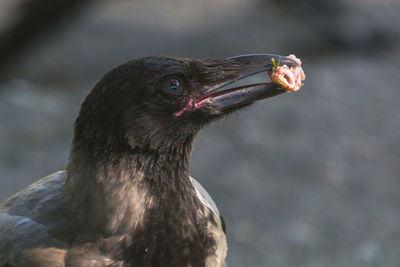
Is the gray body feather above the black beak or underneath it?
underneath

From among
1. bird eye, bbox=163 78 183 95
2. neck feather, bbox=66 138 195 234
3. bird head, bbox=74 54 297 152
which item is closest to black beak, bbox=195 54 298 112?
bird head, bbox=74 54 297 152

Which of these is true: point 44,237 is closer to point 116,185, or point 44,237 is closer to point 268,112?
point 116,185

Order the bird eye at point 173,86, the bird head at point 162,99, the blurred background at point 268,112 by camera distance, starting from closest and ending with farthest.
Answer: the bird head at point 162,99 → the bird eye at point 173,86 → the blurred background at point 268,112

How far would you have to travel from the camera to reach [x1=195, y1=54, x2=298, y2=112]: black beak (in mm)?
2895

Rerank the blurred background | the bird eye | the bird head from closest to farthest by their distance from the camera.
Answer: the bird head
the bird eye
the blurred background

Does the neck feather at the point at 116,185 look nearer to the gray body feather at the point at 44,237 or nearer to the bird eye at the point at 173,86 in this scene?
the gray body feather at the point at 44,237

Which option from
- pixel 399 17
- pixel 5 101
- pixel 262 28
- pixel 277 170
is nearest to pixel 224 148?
pixel 277 170

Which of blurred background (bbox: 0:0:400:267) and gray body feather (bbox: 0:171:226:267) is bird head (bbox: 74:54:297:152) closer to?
blurred background (bbox: 0:0:400:267)

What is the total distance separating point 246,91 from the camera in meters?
2.91

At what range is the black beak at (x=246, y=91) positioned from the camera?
289 cm

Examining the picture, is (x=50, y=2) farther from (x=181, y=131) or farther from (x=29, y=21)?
(x=181, y=131)

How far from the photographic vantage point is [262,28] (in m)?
8.52

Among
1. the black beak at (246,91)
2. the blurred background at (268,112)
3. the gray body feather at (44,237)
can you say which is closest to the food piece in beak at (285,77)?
the black beak at (246,91)

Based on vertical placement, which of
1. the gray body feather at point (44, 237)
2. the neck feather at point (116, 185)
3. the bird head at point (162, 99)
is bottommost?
the gray body feather at point (44, 237)
